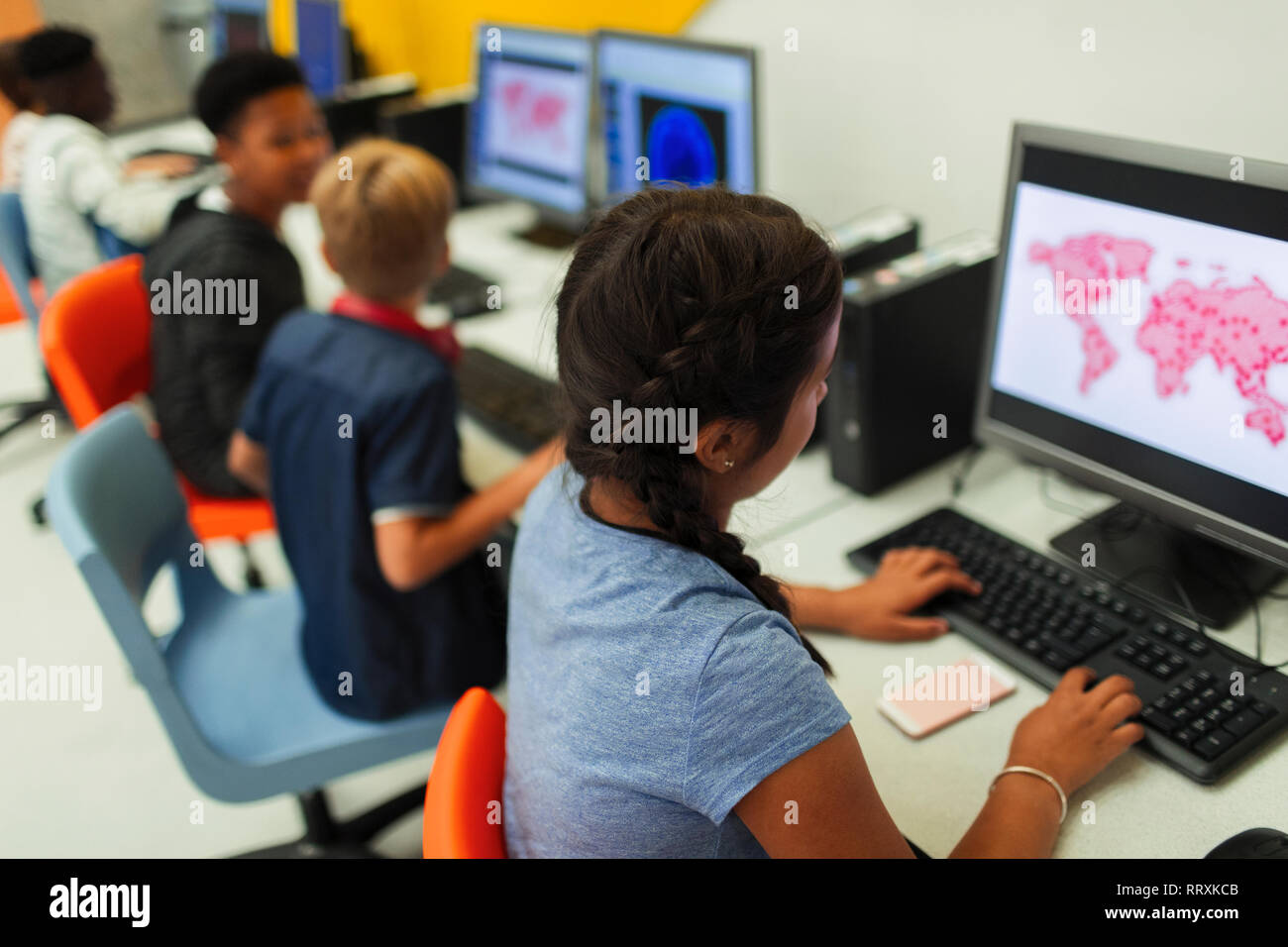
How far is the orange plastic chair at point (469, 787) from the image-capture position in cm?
84

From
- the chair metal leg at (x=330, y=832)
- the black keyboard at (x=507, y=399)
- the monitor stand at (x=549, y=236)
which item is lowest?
the chair metal leg at (x=330, y=832)

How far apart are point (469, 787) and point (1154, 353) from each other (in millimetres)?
882

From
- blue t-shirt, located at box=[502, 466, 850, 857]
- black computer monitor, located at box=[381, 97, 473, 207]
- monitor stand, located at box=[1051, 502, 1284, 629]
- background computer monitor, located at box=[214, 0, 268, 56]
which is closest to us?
blue t-shirt, located at box=[502, 466, 850, 857]

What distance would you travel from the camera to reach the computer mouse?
87cm

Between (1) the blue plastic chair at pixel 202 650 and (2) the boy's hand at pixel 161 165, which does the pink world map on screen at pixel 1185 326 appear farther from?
(2) the boy's hand at pixel 161 165

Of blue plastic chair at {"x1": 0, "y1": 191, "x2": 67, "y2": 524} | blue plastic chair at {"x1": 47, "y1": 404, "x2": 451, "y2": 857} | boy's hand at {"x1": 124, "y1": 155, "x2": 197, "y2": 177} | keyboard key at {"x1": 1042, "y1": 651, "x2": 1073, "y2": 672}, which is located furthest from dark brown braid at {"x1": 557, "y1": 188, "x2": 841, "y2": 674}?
boy's hand at {"x1": 124, "y1": 155, "x2": 197, "y2": 177}

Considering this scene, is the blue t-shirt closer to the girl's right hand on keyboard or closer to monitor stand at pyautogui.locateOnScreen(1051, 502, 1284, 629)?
the girl's right hand on keyboard

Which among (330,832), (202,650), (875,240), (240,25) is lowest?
(330,832)

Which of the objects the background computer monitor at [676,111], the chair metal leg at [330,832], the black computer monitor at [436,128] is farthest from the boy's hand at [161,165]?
the chair metal leg at [330,832]

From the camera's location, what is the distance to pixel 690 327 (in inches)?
31.1

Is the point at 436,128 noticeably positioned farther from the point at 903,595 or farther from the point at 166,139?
the point at 903,595

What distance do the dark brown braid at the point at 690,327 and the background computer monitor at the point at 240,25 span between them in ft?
10.9

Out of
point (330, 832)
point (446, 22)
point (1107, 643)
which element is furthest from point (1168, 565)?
point (446, 22)

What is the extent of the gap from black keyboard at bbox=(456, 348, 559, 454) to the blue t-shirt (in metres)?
0.81
